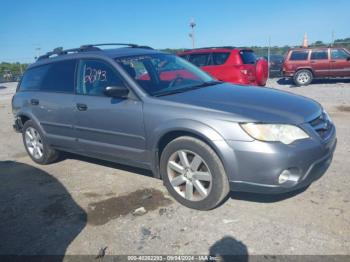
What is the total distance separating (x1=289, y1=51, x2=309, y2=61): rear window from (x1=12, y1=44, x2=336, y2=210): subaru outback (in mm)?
11956

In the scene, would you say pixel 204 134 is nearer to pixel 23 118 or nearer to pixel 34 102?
pixel 34 102

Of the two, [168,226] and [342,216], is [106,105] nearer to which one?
[168,226]

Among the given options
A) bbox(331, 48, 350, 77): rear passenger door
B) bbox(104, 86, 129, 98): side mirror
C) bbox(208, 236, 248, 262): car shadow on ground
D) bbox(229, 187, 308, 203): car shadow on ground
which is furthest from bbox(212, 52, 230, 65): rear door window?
bbox(208, 236, 248, 262): car shadow on ground

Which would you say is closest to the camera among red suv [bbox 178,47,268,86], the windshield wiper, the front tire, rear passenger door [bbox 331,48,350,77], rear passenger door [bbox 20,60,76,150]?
the front tire

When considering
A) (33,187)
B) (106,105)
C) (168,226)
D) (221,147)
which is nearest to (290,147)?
(221,147)

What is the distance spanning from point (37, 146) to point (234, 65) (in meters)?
6.47

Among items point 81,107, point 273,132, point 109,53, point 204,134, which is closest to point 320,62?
point 109,53

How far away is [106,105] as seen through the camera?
14.1 feet

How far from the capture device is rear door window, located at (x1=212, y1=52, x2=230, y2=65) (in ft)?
35.0

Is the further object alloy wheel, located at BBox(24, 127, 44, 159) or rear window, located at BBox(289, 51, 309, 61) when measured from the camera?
rear window, located at BBox(289, 51, 309, 61)

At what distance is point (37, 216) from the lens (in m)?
3.93

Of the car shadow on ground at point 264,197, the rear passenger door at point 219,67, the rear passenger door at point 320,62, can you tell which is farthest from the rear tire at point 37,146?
the rear passenger door at point 320,62

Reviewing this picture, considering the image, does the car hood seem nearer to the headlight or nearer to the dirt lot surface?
the headlight

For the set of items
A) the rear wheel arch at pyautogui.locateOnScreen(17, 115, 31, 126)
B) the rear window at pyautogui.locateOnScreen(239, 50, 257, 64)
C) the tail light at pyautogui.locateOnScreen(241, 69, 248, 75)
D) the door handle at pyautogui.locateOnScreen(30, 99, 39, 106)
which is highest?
the rear window at pyautogui.locateOnScreen(239, 50, 257, 64)
